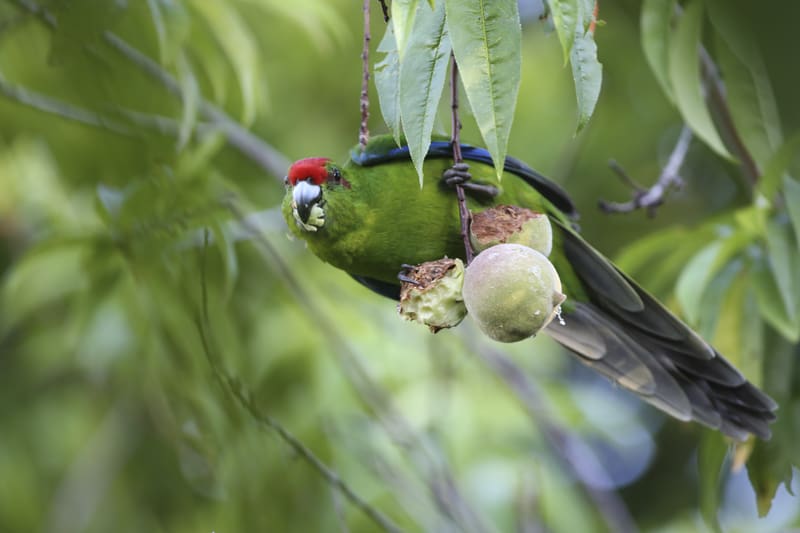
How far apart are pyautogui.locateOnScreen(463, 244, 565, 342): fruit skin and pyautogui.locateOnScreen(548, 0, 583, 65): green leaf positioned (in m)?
0.37

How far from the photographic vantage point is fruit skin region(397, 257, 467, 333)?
178 centimetres

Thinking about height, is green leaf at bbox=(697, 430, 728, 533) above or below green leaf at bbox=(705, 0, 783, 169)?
below

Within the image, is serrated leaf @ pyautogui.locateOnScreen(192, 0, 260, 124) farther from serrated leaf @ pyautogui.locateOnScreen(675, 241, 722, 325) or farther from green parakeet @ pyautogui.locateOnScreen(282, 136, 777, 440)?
serrated leaf @ pyautogui.locateOnScreen(675, 241, 722, 325)

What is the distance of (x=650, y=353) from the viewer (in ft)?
8.53

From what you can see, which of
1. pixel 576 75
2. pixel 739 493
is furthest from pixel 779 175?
pixel 739 493

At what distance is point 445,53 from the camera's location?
1.67 metres

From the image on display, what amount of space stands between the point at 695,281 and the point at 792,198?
1.37 feet

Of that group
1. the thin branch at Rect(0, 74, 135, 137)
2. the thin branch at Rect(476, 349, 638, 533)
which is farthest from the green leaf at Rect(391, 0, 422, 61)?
the thin branch at Rect(476, 349, 638, 533)

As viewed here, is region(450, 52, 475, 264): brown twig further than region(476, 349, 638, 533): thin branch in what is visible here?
No

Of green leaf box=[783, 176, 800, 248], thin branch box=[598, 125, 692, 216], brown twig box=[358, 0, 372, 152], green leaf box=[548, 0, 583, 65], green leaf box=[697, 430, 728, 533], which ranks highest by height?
green leaf box=[548, 0, 583, 65]

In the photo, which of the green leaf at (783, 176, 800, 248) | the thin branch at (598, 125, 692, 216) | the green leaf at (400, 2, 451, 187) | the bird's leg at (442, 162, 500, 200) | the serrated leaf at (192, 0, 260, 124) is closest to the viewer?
the green leaf at (400, 2, 451, 187)

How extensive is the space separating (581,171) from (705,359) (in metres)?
3.80

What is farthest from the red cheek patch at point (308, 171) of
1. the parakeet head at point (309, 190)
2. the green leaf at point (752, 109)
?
the green leaf at point (752, 109)

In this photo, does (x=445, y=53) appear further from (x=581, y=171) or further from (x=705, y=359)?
(x=581, y=171)
